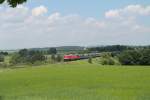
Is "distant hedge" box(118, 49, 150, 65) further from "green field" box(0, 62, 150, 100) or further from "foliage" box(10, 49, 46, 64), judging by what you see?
"green field" box(0, 62, 150, 100)

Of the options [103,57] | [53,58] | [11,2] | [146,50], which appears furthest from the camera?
[53,58]

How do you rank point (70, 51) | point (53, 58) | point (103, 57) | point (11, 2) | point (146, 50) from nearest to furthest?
point (11, 2), point (146, 50), point (103, 57), point (53, 58), point (70, 51)

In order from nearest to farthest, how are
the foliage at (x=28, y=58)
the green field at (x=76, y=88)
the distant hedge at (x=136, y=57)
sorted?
the green field at (x=76, y=88)
the distant hedge at (x=136, y=57)
the foliage at (x=28, y=58)

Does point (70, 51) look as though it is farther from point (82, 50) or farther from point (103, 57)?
point (103, 57)

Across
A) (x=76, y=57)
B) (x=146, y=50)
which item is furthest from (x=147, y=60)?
(x=76, y=57)

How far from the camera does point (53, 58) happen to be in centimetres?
9888

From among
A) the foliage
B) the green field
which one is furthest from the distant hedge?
the green field

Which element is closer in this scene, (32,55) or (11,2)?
(11,2)

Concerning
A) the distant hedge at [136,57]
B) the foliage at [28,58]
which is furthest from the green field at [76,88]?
the foliage at [28,58]

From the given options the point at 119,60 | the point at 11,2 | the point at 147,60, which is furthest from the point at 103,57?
the point at 11,2

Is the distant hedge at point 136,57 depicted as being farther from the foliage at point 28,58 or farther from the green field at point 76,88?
the green field at point 76,88

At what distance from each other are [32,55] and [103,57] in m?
20.9

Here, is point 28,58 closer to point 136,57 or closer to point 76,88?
point 136,57

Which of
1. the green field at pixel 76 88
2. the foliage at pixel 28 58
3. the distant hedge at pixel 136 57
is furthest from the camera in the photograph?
the foliage at pixel 28 58
